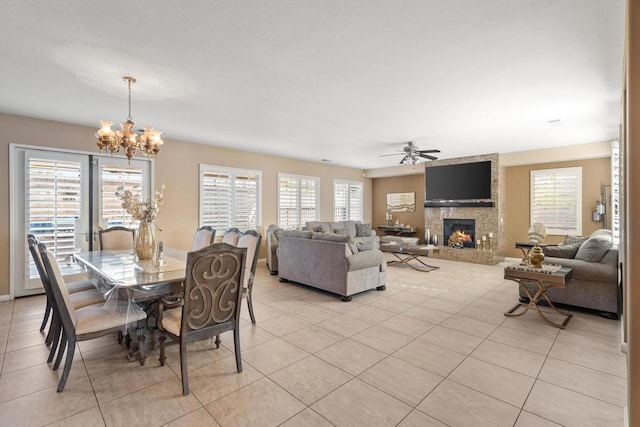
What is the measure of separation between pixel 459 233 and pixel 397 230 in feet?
7.03

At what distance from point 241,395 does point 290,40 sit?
9.12 ft

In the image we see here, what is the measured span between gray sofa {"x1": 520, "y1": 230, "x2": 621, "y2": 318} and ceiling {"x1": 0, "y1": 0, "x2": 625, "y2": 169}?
196cm

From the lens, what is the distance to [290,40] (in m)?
2.47

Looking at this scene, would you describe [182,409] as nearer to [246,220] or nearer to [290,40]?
[290,40]

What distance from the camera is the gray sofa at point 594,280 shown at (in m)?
3.65

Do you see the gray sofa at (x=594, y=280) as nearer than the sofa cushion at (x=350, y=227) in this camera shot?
Yes

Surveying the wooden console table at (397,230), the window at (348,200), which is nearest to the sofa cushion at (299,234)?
the window at (348,200)

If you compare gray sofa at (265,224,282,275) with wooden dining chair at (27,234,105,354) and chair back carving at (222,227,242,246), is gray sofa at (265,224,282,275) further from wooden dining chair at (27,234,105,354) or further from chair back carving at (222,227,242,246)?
wooden dining chair at (27,234,105,354)

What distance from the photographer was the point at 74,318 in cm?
228

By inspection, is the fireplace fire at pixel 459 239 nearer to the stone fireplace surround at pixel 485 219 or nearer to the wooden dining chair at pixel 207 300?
the stone fireplace surround at pixel 485 219

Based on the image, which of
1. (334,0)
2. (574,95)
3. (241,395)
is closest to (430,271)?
(574,95)

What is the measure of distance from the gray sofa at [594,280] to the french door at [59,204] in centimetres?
677

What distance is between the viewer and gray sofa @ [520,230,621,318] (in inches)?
144

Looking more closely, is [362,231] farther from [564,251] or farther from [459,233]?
[564,251]
